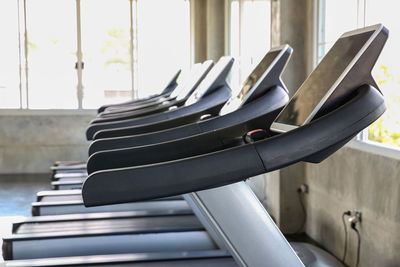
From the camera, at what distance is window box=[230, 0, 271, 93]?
557 cm

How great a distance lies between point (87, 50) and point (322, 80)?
674 cm

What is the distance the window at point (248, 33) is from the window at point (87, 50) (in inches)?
58.5

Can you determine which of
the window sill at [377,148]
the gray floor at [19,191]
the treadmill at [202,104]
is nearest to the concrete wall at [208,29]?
the gray floor at [19,191]

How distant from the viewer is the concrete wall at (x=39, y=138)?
7730 mm

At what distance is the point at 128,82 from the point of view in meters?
8.08

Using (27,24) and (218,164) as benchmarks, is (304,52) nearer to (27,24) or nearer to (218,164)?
(218,164)

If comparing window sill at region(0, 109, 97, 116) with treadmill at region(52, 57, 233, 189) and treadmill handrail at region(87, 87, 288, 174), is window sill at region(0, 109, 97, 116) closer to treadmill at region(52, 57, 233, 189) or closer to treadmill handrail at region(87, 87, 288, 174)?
treadmill at region(52, 57, 233, 189)

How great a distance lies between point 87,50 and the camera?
7.91 metres

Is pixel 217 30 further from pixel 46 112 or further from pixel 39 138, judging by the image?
pixel 39 138

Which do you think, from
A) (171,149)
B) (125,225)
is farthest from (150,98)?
(171,149)

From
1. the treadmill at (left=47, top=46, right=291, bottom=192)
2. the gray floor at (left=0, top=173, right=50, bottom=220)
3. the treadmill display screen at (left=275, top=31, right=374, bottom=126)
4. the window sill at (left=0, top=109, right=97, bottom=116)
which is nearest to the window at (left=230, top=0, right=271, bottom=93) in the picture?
the window sill at (left=0, top=109, right=97, bottom=116)

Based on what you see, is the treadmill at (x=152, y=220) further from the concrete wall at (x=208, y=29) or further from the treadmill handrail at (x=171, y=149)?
the concrete wall at (x=208, y=29)

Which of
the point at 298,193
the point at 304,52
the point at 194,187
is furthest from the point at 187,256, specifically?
the point at 304,52

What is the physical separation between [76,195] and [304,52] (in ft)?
6.85
